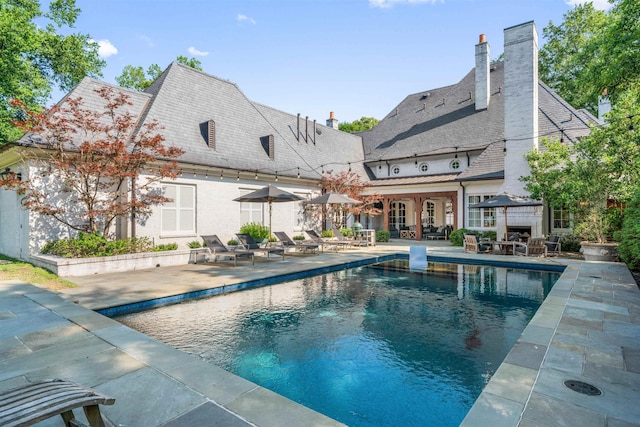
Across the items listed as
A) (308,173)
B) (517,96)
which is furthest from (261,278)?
(517,96)

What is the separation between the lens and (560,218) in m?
14.5

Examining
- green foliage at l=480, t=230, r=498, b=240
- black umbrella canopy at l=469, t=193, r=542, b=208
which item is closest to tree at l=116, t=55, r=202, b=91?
green foliage at l=480, t=230, r=498, b=240

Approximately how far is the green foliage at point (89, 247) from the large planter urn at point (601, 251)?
1419 centimetres

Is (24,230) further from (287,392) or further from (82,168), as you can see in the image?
(287,392)

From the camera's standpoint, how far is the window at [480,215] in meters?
15.9

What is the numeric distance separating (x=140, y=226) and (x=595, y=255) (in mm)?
14970

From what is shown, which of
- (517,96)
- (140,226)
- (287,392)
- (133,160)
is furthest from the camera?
(517,96)

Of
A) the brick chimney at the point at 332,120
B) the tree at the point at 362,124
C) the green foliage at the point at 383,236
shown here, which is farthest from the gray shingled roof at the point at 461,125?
the tree at the point at 362,124

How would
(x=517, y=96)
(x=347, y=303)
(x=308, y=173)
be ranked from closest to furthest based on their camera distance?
(x=347, y=303) < (x=517, y=96) < (x=308, y=173)

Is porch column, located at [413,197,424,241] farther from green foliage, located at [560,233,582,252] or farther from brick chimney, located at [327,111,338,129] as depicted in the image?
brick chimney, located at [327,111,338,129]

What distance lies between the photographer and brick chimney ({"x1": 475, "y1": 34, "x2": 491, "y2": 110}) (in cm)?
1873

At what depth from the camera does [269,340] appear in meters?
5.06

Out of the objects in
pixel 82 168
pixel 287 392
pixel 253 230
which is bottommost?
pixel 287 392

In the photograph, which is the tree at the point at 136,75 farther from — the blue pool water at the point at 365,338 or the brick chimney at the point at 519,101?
the blue pool water at the point at 365,338
